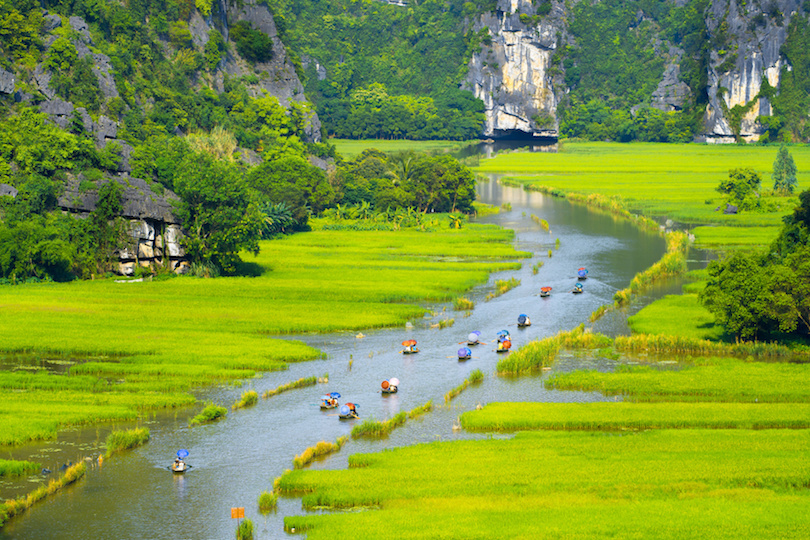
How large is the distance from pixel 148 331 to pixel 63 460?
2024 centimetres

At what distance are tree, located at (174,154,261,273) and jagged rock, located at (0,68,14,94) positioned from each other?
955 inches

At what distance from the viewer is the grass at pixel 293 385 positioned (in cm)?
4412

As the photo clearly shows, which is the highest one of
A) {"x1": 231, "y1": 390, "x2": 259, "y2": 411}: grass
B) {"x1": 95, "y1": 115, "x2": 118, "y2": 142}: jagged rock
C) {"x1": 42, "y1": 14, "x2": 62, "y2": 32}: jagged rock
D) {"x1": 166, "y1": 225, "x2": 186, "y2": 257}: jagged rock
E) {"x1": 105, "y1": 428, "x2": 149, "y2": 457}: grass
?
{"x1": 42, "y1": 14, "x2": 62, "y2": 32}: jagged rock

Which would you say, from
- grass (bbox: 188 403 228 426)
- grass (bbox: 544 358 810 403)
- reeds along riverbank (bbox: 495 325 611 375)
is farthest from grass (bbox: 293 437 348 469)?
reeds along riverbank (bbox: 495 325 611 375)

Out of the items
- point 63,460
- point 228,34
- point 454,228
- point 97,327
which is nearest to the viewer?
point 63,460

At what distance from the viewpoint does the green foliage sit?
145 meters

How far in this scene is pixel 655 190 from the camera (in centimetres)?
13262

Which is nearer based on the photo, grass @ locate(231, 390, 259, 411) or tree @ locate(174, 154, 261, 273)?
grass @ locate(231, 390, 259, 411)

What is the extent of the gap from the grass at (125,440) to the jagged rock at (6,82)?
59432mm

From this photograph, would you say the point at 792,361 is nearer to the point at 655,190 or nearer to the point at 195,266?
the point at 195,266

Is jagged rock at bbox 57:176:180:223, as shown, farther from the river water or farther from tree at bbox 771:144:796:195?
A: tree at bbox 771:144:796:195

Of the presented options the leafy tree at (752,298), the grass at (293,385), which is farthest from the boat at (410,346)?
the leafy tree at (752,298)

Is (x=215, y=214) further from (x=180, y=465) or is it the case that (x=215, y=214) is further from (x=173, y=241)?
(x=180, y=465)

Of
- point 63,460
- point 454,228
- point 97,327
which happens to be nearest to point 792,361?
point 63,460
